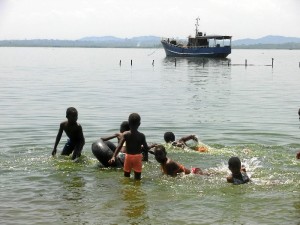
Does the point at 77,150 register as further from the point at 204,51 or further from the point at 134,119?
the point at 204,51

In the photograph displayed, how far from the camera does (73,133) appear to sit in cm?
1307

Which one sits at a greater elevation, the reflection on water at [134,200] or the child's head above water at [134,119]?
the child's head above water at [134,119]

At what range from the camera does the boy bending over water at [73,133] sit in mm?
12672

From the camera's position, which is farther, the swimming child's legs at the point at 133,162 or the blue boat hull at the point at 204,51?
the blue boat hull at the point at 204,51

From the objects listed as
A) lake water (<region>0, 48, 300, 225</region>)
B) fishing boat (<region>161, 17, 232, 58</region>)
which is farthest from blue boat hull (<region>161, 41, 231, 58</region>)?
lake water (<region>0, 48, 300, 225</region>)

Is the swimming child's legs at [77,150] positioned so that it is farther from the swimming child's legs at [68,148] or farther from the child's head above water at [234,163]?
the child's head above water at [234,163]

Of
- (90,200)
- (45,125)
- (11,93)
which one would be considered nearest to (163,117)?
(45,125)

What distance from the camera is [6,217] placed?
9.22m

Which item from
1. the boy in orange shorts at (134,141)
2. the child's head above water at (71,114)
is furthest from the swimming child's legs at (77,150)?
the boy in orange shorts at (134,141)

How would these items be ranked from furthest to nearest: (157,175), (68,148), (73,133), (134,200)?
(68,148), (73,133), (157,175), (134,200)

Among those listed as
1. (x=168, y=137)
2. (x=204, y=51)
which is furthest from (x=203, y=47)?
(x=168, y=137)

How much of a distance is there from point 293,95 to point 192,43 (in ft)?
214

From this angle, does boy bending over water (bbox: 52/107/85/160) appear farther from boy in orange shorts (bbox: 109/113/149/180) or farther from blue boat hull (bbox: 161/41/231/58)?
blue boat hull (bbox: 161/41/231/58)

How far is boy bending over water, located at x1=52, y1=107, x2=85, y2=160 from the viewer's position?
41.6 ft
